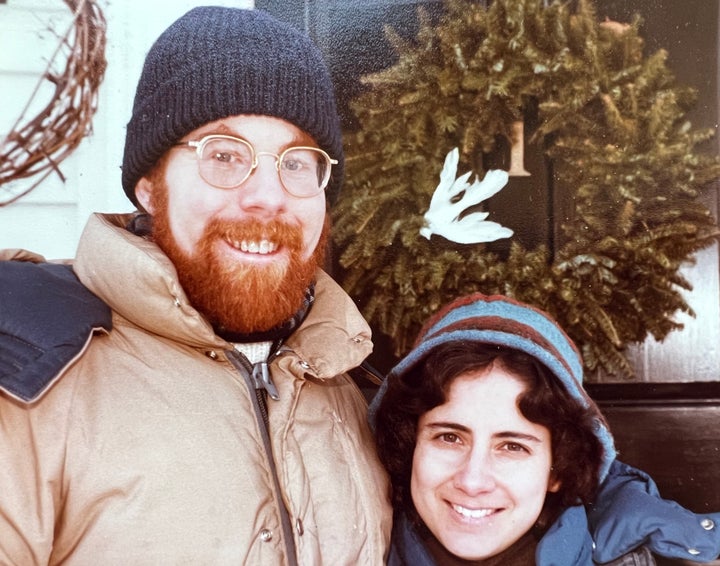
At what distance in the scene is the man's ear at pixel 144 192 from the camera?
2312 mm

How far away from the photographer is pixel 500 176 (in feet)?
10.7

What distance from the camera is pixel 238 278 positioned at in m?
2.11

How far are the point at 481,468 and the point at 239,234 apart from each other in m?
0.85

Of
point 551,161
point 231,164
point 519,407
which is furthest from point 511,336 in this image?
point 551,161

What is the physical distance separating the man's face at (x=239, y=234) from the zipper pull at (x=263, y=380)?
14cm

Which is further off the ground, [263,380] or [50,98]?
[50,98]

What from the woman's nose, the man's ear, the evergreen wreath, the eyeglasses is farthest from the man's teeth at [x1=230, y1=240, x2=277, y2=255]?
the evergreen wreath

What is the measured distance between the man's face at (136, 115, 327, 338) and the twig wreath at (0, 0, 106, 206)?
0.75 meters

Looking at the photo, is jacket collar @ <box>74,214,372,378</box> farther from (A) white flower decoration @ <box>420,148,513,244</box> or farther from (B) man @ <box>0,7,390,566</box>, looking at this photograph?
(A) white flower decoration @ <box>420,148,513,244</box>

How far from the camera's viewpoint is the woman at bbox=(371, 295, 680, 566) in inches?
78.3

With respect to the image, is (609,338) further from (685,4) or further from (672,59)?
(685,4)

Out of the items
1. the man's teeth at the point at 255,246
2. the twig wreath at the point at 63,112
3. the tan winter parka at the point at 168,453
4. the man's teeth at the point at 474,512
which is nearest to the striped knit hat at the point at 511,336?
the tan winter parka at the point at 168,453

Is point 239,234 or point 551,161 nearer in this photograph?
point 239,234

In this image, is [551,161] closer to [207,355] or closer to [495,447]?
[495,447]
